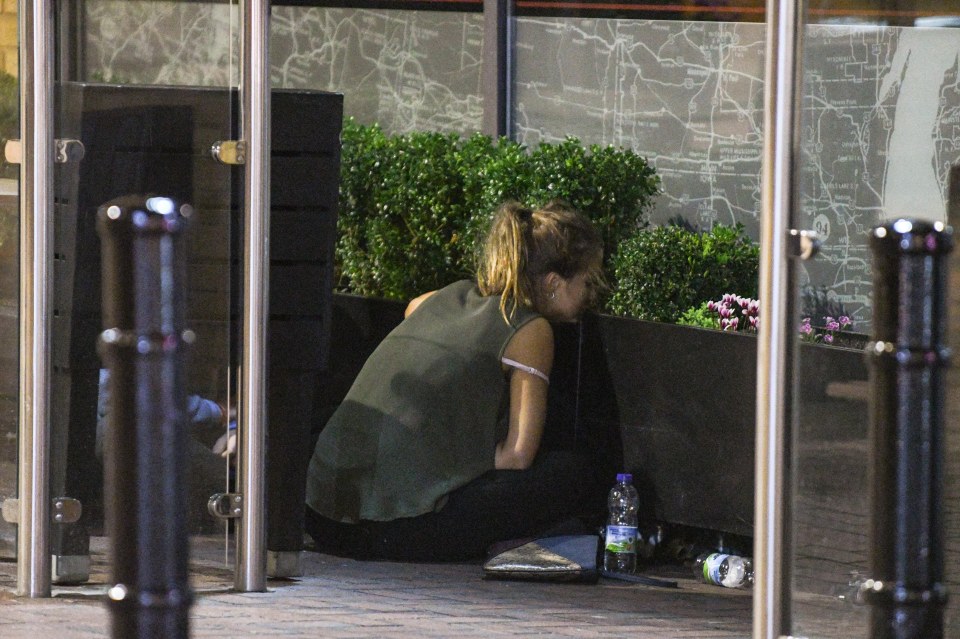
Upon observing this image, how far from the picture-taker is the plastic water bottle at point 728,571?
20.4ft

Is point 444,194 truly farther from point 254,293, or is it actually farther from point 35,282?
point 35,282

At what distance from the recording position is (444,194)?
784 centimetres

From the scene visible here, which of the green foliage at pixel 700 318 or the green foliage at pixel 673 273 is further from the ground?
the green foliage at pixel 673 273

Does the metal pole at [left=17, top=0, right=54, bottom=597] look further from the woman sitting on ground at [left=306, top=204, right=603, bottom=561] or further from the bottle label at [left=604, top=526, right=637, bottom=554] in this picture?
the bottle label at [left=604, top=526, right=637, bottom=554]

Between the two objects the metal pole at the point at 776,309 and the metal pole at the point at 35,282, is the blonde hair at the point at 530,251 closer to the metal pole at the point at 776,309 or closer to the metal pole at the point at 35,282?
the metal pole at the point at 35,282

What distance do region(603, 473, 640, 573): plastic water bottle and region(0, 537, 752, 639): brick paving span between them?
0.54 meters

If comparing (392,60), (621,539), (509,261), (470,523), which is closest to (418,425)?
(470,523)

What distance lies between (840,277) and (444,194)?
392 centimetres

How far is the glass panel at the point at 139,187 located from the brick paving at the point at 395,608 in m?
0.21

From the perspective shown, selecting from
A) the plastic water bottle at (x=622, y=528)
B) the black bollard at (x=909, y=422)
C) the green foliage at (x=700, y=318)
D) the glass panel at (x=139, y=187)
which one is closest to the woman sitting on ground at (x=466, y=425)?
the plastic water bottle at (x=622, y=528)

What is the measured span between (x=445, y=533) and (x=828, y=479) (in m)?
2.32

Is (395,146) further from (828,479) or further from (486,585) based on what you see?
(828,479)

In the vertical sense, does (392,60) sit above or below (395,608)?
above

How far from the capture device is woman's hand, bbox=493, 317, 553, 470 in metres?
6.34
